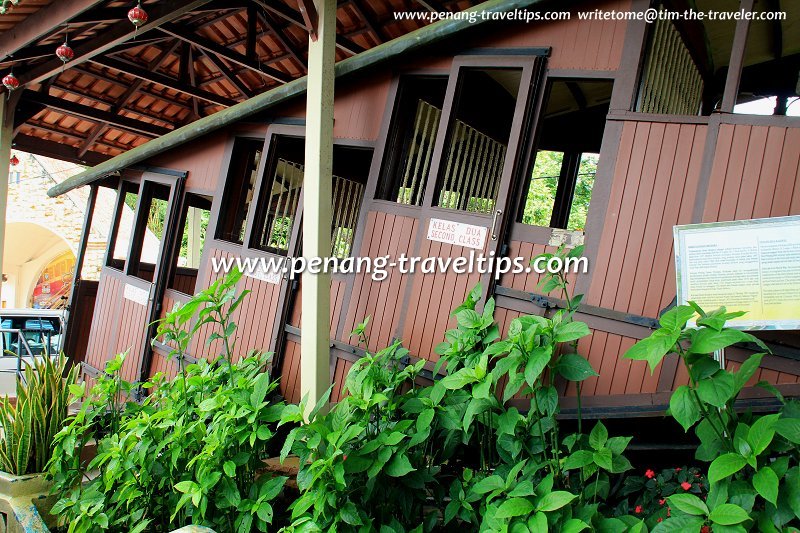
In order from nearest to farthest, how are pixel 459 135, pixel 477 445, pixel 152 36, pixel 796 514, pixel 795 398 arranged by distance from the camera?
pixel 796 514 < pixel 795 398 < pixel 477 445 < pixel 459 135 < pixel 152 36

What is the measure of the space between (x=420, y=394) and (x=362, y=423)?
A: 21.3 inches

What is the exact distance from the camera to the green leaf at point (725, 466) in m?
2.82

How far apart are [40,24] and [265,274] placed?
3.77 metres

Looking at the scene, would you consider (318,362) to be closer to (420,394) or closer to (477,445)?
(420,394)

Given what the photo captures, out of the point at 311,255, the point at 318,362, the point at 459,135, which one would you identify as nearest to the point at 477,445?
the point at 318,362

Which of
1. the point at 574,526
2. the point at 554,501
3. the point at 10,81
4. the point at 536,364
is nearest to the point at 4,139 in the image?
the point at 10,81

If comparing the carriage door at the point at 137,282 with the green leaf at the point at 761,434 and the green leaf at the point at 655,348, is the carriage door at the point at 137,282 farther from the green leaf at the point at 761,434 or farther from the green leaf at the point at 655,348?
the green leaf at the point at 761,434

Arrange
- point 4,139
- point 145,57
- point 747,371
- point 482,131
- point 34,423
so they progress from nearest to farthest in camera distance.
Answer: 1. point 747,371
2. point 34,423
3. point 482,131
4. point 4,139
5. point 145,57

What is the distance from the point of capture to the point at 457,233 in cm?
477

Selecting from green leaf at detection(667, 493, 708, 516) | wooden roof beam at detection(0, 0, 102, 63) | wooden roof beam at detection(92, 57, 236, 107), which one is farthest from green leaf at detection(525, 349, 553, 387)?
wooden roof beam at detection(92, 57, 236, 107)

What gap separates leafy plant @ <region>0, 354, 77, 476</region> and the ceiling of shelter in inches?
140

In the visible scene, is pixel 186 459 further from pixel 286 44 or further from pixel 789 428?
pixel 286 44

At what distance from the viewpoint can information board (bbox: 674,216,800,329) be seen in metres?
3.34

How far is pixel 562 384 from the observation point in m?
4.18
